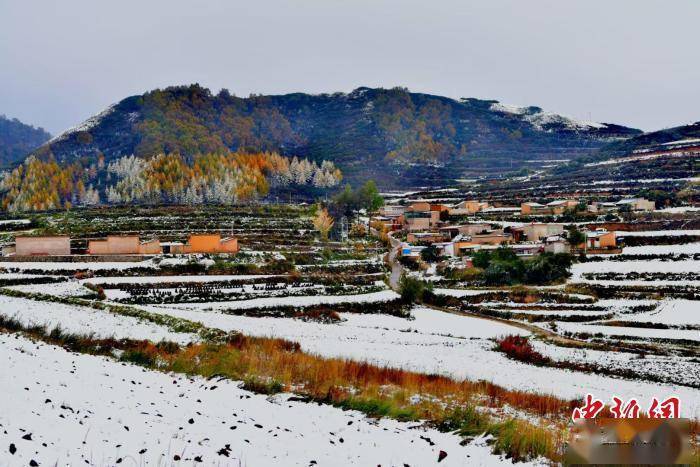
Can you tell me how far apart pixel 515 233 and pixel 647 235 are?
10965mm

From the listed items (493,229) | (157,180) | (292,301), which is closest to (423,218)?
(493,229)

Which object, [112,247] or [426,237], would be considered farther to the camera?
[426,237]

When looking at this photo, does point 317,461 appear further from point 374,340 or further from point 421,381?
point 374,340

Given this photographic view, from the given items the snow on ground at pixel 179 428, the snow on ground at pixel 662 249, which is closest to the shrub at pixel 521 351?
the snow on ground at pixel 179 428

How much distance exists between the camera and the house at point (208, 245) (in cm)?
4394

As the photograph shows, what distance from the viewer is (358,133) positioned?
475ft

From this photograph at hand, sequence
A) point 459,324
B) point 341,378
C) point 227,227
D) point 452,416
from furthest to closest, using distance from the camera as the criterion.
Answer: point 227,227 → point 459,324 → point 341,378 → point 452,416

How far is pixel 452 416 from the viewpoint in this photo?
799cm

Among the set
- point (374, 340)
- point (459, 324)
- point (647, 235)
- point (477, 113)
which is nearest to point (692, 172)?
point (647, 235)

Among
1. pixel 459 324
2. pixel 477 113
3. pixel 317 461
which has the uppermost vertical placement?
pixel 477 113

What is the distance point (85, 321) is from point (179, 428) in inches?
423

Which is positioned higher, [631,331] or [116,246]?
[116,246]

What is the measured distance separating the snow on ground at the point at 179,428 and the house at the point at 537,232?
4904 cm

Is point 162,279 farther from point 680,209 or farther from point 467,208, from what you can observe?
point 680,209
